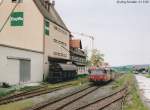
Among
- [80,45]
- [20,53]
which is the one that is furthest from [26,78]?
[80,45]

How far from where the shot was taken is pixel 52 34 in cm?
5441

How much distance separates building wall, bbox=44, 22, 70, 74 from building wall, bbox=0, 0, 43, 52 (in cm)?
196

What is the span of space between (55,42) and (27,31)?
23.1ft

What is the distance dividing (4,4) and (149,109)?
1392 inches

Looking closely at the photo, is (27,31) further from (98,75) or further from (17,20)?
(98,75)

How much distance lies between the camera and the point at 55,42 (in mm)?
56406

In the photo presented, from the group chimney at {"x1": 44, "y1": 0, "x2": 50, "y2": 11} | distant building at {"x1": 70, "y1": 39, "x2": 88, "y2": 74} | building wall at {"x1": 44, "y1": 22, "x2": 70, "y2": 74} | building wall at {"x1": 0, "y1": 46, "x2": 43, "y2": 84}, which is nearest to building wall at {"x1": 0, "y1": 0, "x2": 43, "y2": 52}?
building wall at {"x1": 44, "y1": 22, "x2": 70, "y2": 74}

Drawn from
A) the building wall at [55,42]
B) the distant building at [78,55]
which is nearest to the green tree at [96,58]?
the distant building at [78,55]

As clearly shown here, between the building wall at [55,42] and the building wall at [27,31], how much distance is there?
1.96 metres

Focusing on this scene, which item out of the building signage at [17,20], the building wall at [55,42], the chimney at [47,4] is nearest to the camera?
the building signage at [17,20]

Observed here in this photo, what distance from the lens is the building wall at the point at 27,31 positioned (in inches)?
1956

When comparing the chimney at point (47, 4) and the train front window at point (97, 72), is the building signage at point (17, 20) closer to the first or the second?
the chimney at point (47, 4)

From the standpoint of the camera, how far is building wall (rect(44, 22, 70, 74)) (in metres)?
51.7

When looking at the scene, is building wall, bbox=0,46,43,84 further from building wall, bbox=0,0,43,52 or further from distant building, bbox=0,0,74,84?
building wall, bbox=0,0,43,52
